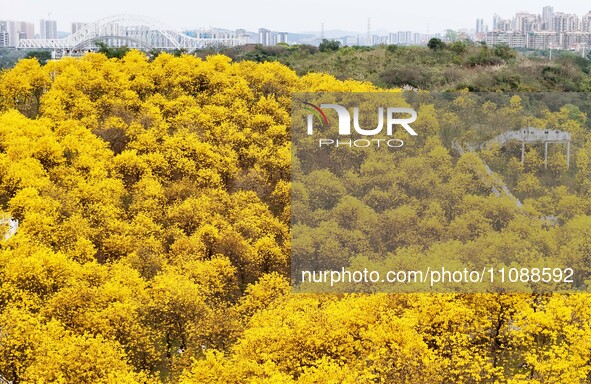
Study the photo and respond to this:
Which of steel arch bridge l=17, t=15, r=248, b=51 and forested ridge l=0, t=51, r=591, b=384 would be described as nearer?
forested ridge l=0, t=51, r=591, b=384

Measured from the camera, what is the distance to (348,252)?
20.4 meters

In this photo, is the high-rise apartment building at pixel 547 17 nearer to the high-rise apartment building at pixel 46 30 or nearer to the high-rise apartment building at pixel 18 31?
the high-rise apartment building at pixel 46 30

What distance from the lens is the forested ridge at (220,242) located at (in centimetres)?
1431

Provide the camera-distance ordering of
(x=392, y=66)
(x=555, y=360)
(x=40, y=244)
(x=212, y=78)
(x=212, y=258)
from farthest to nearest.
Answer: (x=392, y=66)
(x=212, y=78)
(x=212, y=258)
(x=40, y=244)
(x=555, y=360)

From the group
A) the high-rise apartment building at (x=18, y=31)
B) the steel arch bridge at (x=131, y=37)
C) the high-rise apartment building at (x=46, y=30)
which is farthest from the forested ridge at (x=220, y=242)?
A: the high-rise apartment building at (x=18, y=31)

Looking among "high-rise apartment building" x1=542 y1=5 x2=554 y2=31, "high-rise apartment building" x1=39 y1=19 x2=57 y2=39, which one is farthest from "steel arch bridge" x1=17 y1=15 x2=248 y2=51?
"high-rise apartment building" x1=542 y1=5 x2=554 y2=31

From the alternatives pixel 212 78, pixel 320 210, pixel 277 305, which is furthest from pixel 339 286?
pixel 212 78

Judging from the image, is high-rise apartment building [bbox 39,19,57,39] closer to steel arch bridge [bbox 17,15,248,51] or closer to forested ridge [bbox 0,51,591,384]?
steel arch bridge [bbox 17,15,248,51]

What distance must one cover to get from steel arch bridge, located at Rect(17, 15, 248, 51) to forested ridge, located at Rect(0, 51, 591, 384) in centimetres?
2569

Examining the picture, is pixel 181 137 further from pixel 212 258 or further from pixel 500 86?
pixel 500 86

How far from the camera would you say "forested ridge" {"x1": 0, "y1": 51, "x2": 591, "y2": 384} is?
1431cm

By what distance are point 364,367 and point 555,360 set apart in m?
3.52

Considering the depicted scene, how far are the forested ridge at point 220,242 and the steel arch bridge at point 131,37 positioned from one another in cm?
2569

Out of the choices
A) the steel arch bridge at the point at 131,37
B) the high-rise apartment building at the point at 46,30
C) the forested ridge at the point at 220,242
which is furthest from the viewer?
the high-rise apartment building at the point at 46,30
